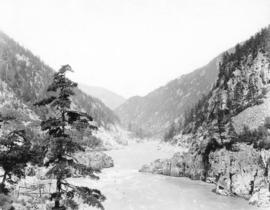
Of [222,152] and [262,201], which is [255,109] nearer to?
[222,152]

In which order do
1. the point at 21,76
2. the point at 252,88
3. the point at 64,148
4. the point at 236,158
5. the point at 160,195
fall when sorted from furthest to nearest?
the point at 21,76 → the point at 252,88 → the point at 236,158 → the point at 160,195 → the point at 64,148

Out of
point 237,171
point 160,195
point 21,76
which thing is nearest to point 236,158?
point 237,171

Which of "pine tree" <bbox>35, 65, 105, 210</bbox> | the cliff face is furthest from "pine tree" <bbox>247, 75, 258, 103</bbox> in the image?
"pine tree" <bbox>35, 65, 105, 210</bbox>

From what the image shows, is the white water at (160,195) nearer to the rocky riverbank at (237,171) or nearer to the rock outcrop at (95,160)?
the rocky riverbank at (237,171)

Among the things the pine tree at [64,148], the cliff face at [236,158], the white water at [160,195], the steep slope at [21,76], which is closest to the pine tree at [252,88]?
the cliff face at [236,158]

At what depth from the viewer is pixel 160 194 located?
32656mm

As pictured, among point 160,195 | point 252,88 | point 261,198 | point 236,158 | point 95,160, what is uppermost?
point 252,88

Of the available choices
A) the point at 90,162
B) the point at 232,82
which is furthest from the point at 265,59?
the point at 90,162

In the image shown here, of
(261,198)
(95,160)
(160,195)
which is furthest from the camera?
(95,160)

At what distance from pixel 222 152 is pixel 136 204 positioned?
15.3 metres

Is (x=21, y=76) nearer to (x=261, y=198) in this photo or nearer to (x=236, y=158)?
(x=236, y=158)

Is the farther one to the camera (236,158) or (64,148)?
(236,158)

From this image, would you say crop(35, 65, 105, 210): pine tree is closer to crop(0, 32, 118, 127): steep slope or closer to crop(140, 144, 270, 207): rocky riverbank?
crop(140, 144, 270, 207): rocky riverbank

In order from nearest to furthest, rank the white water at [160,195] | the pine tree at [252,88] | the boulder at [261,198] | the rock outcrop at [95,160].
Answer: the boulder at [261,198], the white water at [160,195], the rock outcrop at [95,160], the pine tree at [252,88]
